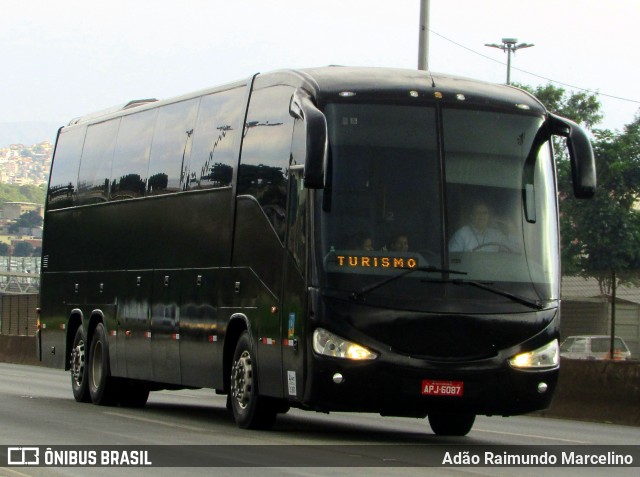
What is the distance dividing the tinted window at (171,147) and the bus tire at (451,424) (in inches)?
168

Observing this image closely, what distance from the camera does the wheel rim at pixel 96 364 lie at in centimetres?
2073

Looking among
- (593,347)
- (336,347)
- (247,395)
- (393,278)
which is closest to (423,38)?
(593,347)

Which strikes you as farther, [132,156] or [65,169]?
[65,169]

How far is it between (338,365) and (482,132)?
2.68 m

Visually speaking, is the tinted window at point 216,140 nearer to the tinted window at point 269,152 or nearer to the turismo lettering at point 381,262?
the tinted window at point 269,152

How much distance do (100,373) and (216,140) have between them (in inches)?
194

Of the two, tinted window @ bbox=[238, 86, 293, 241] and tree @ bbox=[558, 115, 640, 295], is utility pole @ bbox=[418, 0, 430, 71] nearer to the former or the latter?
tinted window @ bbox=[238, 86, 293, 241]

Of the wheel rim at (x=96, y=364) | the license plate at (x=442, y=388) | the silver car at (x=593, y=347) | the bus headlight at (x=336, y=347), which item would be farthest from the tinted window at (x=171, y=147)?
the silver car at (x=593, y=347)

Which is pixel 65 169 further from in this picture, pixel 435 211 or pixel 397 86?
pixel 435 211

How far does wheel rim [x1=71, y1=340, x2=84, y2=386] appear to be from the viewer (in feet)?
70.1

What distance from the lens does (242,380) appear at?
1553cm

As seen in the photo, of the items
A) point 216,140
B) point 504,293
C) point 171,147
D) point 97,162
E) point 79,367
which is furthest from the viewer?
point 97,162

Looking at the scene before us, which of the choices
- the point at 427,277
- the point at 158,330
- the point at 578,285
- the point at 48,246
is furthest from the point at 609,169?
the point at 427,277

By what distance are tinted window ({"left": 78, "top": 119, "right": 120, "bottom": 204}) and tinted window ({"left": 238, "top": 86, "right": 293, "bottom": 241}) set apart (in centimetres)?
524
